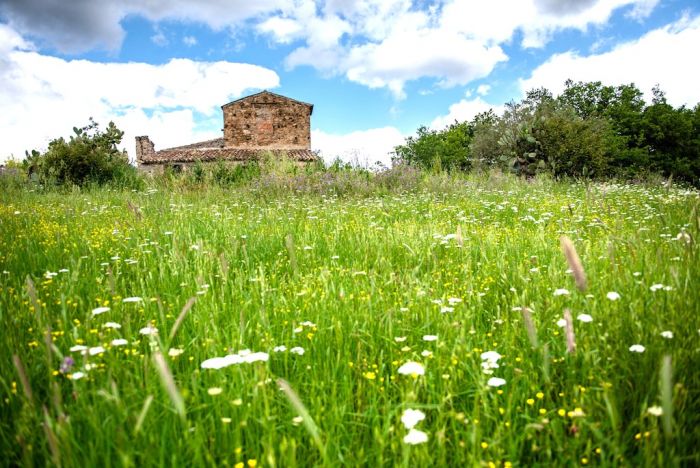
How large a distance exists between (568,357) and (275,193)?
9698mm

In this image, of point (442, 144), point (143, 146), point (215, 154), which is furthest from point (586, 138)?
point (442, 144)

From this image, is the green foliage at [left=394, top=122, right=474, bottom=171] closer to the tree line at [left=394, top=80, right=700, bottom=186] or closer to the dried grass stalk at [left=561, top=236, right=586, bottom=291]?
the tree line at [left=394, top=80, right=700, bottom=186]

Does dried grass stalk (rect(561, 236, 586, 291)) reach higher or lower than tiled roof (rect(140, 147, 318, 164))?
lower

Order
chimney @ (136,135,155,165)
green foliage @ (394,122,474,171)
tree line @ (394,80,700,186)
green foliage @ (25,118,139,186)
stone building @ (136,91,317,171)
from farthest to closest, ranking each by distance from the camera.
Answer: green foliage @ (394,122,474,171)
chimney @ (136,135,155,165)
stone building @ (136,91,317,171)
tree line @ (394,80,700,186)
green foliage @ (25,118,139,186)

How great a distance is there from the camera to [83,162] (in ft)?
48.0

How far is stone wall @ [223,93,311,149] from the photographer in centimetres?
4012

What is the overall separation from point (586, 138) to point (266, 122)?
27815 mm

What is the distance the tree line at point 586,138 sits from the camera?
19.2 metres

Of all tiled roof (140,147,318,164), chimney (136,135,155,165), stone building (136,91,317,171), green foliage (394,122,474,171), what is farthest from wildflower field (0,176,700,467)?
green foliage (394,122,474,171)

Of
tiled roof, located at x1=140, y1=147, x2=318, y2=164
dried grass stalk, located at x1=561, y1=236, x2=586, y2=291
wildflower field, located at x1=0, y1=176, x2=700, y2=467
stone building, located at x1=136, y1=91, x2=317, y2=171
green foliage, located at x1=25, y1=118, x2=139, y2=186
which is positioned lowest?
wildflower field, located at x1=0, y1=176, x2=700, y2=467

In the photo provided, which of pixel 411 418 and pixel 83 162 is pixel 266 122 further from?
pixel 411 418

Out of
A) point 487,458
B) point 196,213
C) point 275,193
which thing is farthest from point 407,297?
point 275,193

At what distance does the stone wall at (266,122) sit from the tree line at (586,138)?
44.4ft

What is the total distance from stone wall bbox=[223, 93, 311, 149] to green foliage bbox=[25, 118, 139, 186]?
2481cm
